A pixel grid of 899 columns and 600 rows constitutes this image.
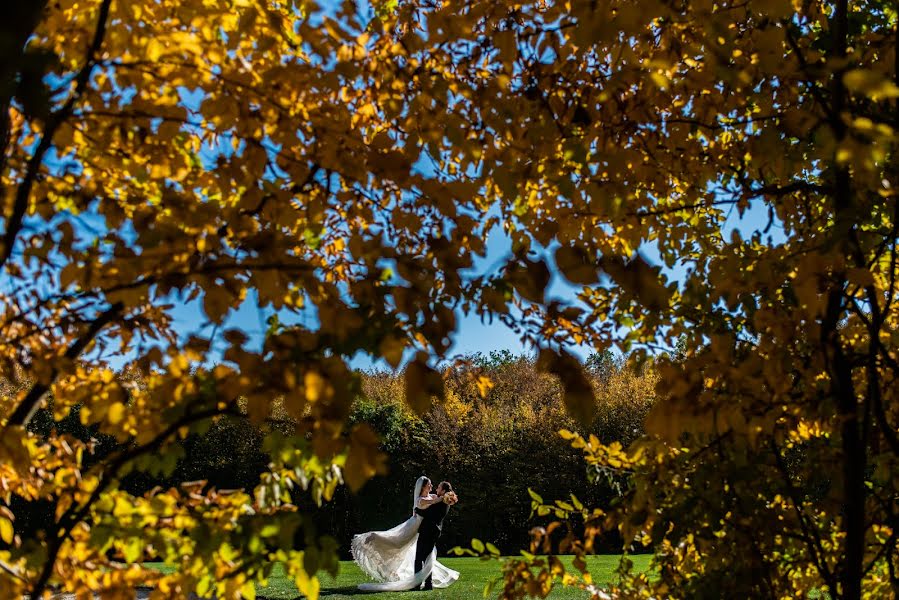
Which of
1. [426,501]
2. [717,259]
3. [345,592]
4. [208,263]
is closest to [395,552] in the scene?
[426,501]

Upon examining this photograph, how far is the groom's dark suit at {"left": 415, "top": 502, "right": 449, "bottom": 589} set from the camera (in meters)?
9.45

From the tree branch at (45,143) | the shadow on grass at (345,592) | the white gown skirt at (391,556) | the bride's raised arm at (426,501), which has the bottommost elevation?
the shadow on grass at (345,592)

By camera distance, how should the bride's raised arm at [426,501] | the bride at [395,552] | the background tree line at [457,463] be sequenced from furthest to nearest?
the background tree line at [457,463], the bride at [395,552], the bride's raised arm at [426,501]

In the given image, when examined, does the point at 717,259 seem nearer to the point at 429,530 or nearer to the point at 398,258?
the point at 398,258

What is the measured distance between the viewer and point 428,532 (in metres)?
9.52

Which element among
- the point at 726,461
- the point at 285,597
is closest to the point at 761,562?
the point at 726,461

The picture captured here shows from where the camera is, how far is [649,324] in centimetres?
235

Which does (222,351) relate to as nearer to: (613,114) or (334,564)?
(334,564)

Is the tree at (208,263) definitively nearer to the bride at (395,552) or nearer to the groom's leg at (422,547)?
the groom's leg at (422,547)

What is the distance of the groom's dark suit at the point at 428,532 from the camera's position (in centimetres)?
945

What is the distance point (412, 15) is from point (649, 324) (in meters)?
1.47

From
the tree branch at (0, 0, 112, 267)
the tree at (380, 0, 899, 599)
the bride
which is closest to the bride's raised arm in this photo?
the bride

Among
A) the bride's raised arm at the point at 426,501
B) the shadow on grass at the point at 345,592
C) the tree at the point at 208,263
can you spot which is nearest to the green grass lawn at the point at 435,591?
the shadow on grass at the point at 345,592

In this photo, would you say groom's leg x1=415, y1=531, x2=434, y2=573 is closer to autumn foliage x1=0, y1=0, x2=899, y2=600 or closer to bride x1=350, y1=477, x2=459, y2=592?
bride x1=350, y1=477, x2=459, y2=592
